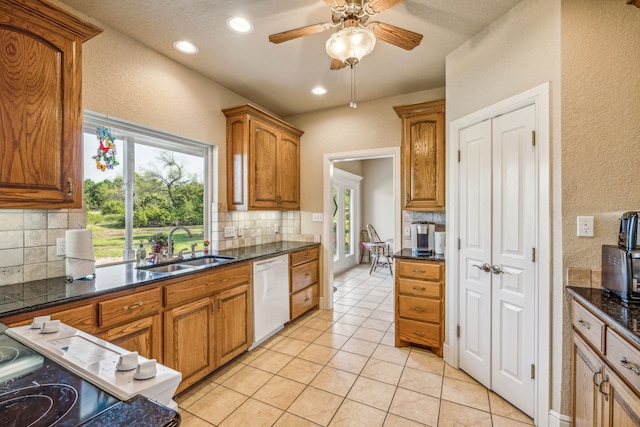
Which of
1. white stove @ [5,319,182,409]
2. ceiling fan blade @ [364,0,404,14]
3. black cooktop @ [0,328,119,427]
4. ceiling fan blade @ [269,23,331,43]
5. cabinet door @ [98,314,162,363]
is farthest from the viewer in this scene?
ceiling fan blade @ [269,23,331,43]

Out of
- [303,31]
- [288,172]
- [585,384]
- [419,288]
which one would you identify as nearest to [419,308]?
[419,288]

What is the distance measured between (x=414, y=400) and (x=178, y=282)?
184 cm

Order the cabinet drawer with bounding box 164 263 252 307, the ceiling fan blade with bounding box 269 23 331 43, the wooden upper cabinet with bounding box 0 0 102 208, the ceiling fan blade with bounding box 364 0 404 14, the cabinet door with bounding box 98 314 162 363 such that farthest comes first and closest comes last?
the cabinet drawer with bounding box 164 263 252 307, the ceiling fan blade with bounding box 269 23 331 43, the cabinet door with bounding box 98 314 162 363, the ceiling fan blade with bounding box 364 0 404 14, the wooden upper cabinet with bounding box 0 0 102 208

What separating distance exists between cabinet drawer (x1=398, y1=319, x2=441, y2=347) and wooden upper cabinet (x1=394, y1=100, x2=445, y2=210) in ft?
3.71

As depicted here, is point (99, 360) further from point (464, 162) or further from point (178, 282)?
point (464, 162)

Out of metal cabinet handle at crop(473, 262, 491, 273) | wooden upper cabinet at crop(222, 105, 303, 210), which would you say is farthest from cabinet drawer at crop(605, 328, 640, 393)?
wooden upper cabinet at crop(222, 105, 303, 210)

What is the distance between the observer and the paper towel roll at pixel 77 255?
175cm

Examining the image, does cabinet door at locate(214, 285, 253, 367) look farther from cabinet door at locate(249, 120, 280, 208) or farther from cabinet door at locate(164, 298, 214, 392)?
cabinet door at locate(249, 120, 280, 208)

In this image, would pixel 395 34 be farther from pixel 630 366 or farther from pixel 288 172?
pixel 288 172

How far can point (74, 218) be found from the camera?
76.4 inches

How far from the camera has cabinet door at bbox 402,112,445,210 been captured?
2867 millimetres

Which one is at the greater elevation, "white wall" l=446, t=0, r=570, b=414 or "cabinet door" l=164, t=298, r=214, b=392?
"white wall" l=446, t=0, r=570, b=414

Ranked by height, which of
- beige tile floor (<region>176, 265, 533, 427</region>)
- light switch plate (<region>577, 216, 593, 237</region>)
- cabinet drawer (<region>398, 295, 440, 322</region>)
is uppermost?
light switch plate (<region>577, 216, 593, 237</region>)

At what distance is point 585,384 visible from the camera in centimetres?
143
